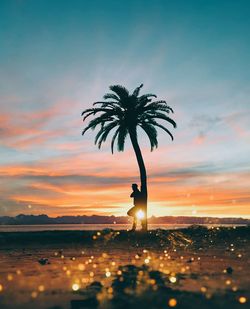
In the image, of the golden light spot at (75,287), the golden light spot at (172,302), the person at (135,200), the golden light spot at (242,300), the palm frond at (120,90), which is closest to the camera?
the golden light spot at (172,302)

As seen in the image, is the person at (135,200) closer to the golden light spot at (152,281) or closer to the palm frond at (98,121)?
the palm frond at (98,121)

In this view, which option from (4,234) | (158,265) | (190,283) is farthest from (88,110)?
(190,283)

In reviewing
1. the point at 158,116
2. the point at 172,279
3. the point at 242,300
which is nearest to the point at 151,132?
Result: the point at 158,116

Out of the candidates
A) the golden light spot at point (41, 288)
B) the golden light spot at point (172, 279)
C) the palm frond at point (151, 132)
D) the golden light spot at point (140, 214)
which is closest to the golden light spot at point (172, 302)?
the golden light spot at point (172, 279)

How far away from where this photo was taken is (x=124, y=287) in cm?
516

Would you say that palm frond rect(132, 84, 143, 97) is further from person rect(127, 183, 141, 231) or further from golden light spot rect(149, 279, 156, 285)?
golden light spot rect(149, 279, 156, 285)

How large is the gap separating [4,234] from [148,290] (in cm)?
1321

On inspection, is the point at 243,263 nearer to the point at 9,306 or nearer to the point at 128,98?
the point at 9,306

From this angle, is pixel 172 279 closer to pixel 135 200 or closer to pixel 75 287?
pixel 75 287

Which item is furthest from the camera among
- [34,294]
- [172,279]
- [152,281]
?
[172,279]

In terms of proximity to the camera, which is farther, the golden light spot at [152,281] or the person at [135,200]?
the person at [135,200]

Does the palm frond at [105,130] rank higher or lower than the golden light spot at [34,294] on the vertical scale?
higher

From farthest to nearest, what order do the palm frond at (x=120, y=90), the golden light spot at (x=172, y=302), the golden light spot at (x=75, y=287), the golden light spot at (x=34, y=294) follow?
the palm frond at (x=120, y=90) → the golden light spot at (x=75, y=287) → the golden light spot at (x=34, y=294) → the golden light spot at (x=172, y=302)

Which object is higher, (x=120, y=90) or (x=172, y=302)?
(x=120, y=90)
